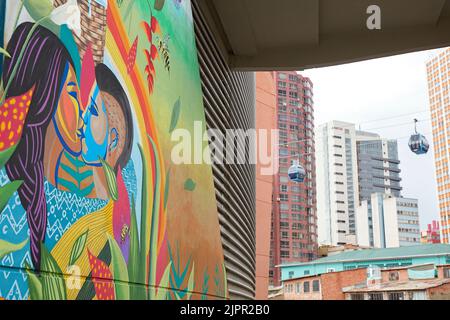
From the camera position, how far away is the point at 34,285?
4.68ft

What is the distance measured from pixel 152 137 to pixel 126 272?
2.35 feet

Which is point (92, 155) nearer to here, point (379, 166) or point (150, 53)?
point (150, 53)

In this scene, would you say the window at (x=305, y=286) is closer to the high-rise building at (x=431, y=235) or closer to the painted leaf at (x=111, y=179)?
the high-rise building at (x=431, y=235)

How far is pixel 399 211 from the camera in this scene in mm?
67250

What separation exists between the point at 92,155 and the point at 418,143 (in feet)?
51.1

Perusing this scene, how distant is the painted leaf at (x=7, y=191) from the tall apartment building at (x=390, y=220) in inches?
2546

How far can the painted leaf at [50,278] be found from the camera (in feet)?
4.83

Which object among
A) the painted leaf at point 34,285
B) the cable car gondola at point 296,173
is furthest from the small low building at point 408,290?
the painted leaf at point 34,285

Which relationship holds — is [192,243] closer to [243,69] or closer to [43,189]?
[43,189]

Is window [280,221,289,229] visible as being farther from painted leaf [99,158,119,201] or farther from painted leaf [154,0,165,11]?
painted leaf [99,158,119,201]

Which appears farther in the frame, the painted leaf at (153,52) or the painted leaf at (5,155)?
the painted leaf at (153,52)

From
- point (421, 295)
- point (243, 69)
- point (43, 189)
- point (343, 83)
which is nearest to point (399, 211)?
point (343, 83)

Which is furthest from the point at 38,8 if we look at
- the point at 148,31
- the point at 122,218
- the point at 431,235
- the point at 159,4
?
the point at 431,235
